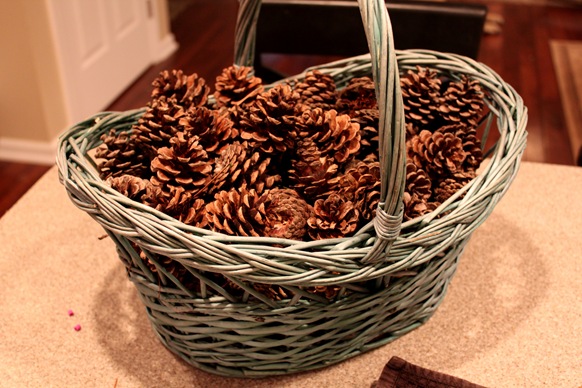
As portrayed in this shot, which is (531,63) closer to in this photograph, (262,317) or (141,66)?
(141,66)

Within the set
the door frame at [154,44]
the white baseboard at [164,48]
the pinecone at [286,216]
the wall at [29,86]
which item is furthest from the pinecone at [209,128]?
the white baseboard at [164,48]

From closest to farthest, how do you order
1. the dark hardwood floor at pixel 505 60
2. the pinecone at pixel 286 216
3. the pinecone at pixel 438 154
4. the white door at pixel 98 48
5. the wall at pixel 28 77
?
the pinecone at pixel 286 216 → the pinecone at pixel 438 154 → the wall at pixel 28 77 → the white door at pixel 98 48 → the dark hardwood floor at pixel 505 60

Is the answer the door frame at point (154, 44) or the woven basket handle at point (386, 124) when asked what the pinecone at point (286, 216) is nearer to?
the woven basket handle at point (386, 124)

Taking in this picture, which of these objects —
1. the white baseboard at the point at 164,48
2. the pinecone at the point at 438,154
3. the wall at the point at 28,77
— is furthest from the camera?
the white baseboard at the point at 164,48

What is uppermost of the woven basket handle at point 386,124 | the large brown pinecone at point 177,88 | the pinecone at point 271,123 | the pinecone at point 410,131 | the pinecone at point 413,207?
the woven basket handle at point 386,124

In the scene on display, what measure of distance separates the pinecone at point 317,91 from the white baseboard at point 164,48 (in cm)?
213

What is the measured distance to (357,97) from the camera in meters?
0.89

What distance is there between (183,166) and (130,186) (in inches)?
2.5

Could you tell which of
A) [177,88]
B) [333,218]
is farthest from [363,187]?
[177,88]

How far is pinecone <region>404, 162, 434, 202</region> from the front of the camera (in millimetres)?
750

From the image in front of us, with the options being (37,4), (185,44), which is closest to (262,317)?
(37,4)

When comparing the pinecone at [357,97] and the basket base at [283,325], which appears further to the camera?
the pinecone at [357,97]

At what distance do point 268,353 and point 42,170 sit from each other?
1.72m

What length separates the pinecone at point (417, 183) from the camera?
0.75 meters
